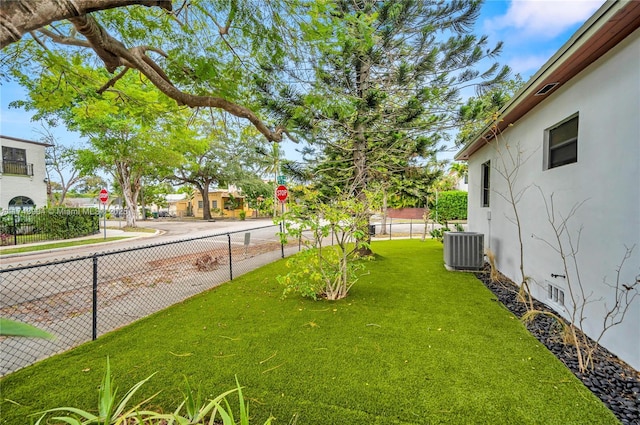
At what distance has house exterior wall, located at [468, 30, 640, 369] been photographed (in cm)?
273

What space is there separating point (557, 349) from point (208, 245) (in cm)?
1106

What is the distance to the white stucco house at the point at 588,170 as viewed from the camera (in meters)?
2.72

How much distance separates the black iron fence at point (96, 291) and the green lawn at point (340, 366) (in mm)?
460

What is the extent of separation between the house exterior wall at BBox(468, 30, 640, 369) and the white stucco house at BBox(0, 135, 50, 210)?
74.9 feet

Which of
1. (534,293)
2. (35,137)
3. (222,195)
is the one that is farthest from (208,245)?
(222,195)

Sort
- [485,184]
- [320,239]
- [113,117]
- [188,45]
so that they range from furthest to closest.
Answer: [113,117] < [485,184] < [320,239] < [188,45]

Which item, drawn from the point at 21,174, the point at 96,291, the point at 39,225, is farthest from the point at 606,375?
the point at 21,174

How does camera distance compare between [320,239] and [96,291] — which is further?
[320,239]

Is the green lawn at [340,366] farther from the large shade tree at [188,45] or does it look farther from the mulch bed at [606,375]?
the large shade tree at [188,45]

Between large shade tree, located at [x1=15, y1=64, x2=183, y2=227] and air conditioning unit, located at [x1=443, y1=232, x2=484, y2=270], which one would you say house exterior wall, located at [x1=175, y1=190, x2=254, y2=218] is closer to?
large shade tree, located at [x1=15, y1=64, x2=183, y2=227]

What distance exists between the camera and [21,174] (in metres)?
16.7

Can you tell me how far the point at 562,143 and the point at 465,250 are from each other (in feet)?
10.9

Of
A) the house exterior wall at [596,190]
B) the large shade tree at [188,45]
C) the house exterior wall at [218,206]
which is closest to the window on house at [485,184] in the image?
the house exterior wall at [596,190]

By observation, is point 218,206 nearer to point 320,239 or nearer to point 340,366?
point 320,239
